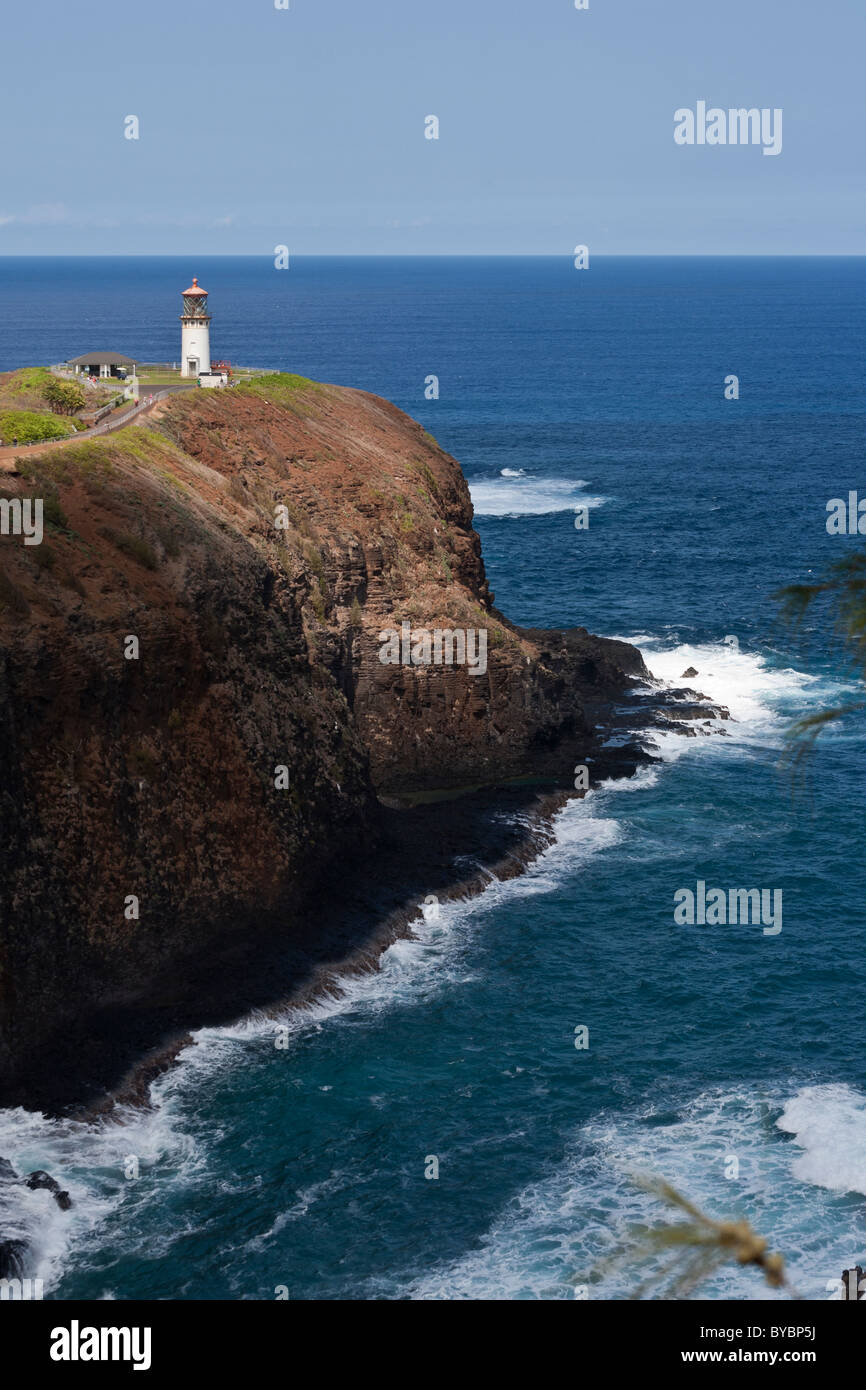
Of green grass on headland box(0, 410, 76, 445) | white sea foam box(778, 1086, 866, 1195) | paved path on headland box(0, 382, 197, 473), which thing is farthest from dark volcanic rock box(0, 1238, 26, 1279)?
green grass on headland box(0, 410, 76, 445)

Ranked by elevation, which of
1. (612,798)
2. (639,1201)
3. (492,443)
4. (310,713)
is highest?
(492,443)

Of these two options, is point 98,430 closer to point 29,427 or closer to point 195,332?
point 29,427

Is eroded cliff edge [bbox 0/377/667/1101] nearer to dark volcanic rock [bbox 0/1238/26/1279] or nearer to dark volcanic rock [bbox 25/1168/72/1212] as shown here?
dark volcanic rock [bbox 25/1168/72/1212]

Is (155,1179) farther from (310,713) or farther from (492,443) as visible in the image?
(492,443)

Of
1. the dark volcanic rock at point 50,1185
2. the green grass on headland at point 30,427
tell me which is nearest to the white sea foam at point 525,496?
the green grass on headland at point 30,427

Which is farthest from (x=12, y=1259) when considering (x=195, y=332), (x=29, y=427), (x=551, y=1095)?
(x=195, y=332)
